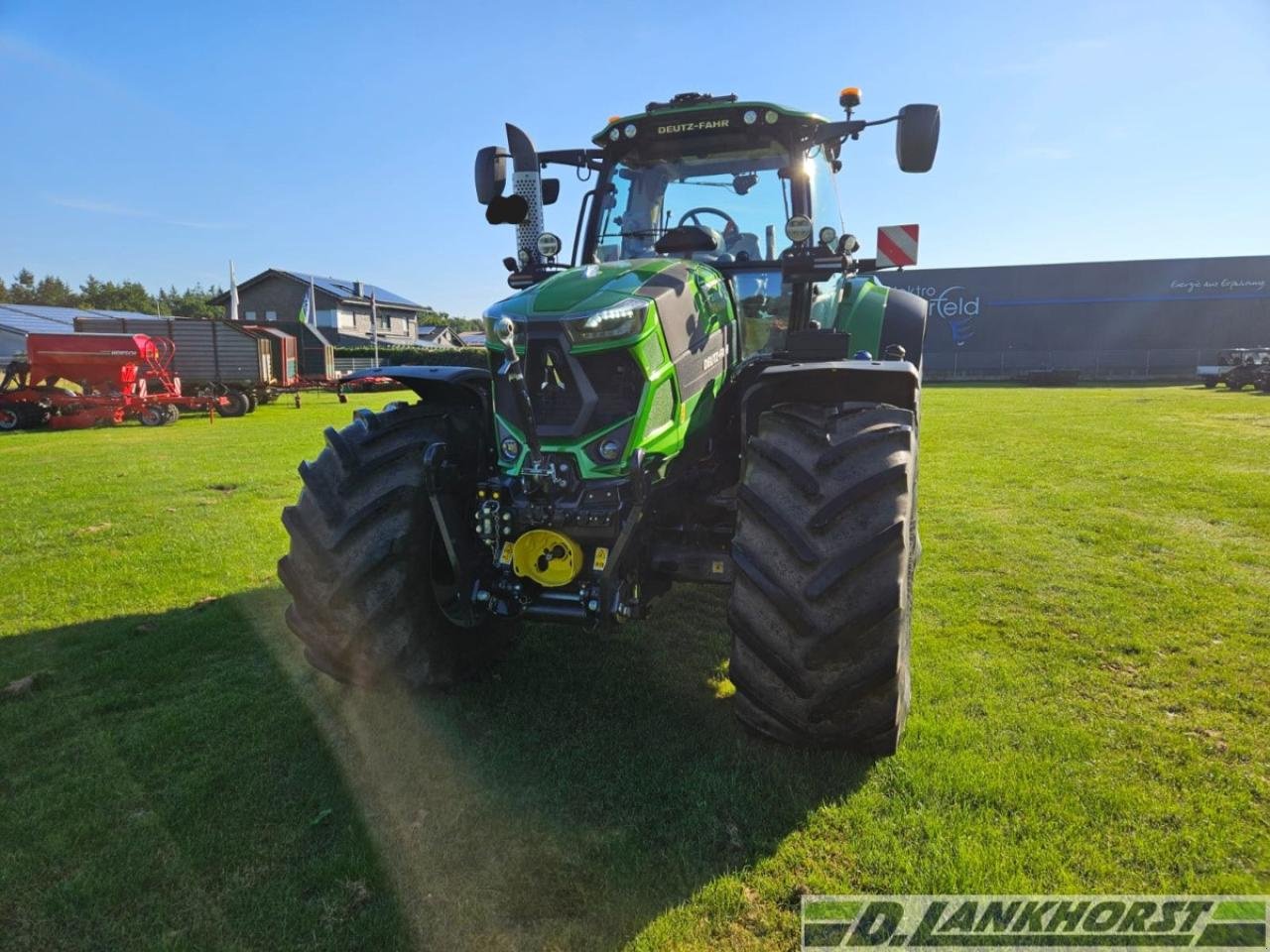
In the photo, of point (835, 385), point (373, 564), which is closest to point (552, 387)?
point (373, 564)

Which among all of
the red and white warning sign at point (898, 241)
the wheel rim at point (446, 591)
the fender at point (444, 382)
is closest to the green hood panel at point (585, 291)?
the fender at point (444, 382)

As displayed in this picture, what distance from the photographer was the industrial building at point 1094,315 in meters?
37.9

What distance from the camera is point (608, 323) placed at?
324 cm

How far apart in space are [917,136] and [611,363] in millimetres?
2386

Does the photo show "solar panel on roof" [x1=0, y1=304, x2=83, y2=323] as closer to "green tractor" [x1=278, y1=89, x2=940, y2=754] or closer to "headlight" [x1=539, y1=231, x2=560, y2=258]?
"headlight" [x1=539, y1=231, x2=560, y2=258]

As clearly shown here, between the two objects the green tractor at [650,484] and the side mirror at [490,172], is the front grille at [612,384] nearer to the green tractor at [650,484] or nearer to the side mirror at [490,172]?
the green tractor at [650,484]

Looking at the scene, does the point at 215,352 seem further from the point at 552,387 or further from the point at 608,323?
the point at 608,323

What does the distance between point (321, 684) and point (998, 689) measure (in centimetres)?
352

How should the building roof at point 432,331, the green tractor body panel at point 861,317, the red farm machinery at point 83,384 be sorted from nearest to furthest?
the green tractor body panel at point 861,317, the red farm machinery at point 83,384, the building roof at point 432,331

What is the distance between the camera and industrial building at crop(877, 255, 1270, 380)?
124 feet

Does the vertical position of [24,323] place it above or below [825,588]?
above

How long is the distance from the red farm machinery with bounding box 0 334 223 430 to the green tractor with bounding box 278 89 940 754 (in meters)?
18.3

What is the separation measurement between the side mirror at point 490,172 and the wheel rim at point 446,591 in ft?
6.71

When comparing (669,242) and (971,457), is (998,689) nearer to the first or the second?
(669,242)
